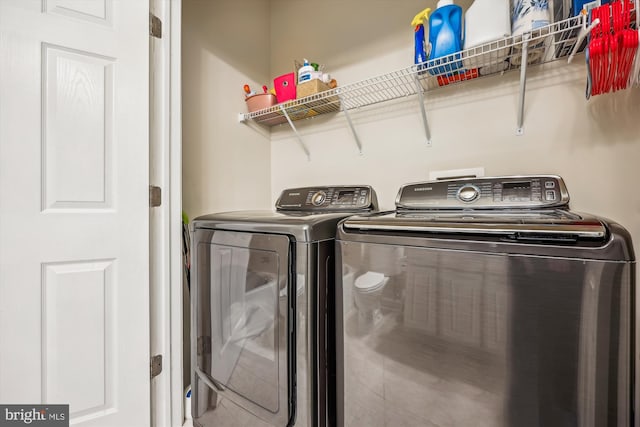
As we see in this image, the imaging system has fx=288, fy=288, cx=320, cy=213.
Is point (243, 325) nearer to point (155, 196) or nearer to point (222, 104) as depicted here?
point (155, 196)

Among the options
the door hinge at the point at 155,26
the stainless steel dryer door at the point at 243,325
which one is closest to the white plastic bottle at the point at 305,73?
the door hinge at the point at 155,26

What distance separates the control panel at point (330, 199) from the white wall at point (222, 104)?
0.42 m

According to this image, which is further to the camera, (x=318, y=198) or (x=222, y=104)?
(x=222, y=104)

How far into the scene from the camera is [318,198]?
1.59 metres

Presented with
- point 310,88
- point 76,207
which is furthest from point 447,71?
point 76,207

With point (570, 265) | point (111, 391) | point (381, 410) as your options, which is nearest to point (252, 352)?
point (381, 410)

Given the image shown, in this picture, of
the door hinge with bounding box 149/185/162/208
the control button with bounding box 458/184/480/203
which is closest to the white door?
the door hinge with bounding box 149/185/162/208

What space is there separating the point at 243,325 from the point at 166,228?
2.08 feet

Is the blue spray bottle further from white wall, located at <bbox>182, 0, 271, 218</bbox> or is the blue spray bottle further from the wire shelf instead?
white wall, located at <bbox>182, 0, 271, 218</bbox>

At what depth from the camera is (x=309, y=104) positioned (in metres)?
1.74

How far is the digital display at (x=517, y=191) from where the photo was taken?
106 centimetres

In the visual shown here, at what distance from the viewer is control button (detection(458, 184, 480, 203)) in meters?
1.12

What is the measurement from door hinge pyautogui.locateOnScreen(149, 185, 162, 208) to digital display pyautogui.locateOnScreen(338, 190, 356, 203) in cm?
90

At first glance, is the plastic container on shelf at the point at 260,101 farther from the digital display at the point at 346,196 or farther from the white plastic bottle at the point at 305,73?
the digital display at the point at 346,196
